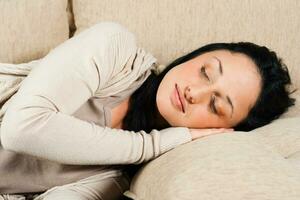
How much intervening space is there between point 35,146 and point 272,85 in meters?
0.71

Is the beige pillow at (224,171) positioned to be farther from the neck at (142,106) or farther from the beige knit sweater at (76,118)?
the neck at (142,106)

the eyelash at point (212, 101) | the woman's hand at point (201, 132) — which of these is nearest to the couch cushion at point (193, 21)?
the eyelash at point (212, 101)

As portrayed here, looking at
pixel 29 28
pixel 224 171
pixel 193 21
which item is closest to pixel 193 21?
pixel 193 21

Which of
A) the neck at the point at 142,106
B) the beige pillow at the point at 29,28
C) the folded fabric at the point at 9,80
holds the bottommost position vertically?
the neck at the point at 142,106

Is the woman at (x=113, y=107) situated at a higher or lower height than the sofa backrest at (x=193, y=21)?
lower

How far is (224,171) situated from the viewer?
0.86m

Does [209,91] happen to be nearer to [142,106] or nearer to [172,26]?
[142,106]

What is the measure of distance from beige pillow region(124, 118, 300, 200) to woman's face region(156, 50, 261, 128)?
A: 141mm

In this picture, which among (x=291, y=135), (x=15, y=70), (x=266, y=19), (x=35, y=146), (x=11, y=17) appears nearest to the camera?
(x=35, y=146)

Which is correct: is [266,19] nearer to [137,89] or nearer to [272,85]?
[272,85]

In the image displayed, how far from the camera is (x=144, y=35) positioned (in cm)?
144

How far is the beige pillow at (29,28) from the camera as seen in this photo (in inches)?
53.2

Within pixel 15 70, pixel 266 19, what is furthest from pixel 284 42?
pixel 15 70

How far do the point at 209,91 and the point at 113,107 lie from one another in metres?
0.28
